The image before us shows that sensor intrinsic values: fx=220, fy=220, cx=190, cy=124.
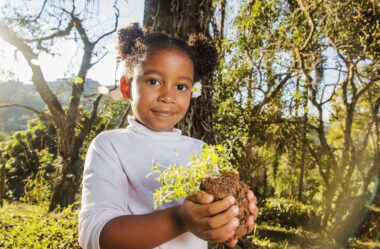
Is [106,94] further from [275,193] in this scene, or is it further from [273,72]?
[275,193]

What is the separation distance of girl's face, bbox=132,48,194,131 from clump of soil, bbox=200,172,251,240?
1.65 ft

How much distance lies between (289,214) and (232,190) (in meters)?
10.9

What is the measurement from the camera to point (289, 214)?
32.9 feet

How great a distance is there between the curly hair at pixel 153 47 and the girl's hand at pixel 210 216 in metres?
0.86

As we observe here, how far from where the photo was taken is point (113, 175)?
1.01 meters

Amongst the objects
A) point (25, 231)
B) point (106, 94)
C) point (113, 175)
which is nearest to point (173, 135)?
point (113, 175)

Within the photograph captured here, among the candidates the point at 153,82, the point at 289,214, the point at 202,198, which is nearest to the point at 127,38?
the point at 153,82

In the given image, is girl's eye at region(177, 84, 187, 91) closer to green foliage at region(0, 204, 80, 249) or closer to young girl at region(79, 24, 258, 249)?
young girl at region(79, 24, 258, 249)

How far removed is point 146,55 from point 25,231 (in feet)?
12.0

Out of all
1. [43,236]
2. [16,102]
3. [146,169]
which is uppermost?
[16,102]

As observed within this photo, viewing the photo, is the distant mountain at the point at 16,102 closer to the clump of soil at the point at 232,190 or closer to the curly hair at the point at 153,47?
the curly hair at the point at 153,47

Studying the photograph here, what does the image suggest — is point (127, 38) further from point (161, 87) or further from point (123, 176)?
point (123, 176)

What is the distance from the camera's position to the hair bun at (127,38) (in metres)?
1.49

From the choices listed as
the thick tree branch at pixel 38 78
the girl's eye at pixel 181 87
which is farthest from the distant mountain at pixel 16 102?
the girl's eye at pixel 181 87
